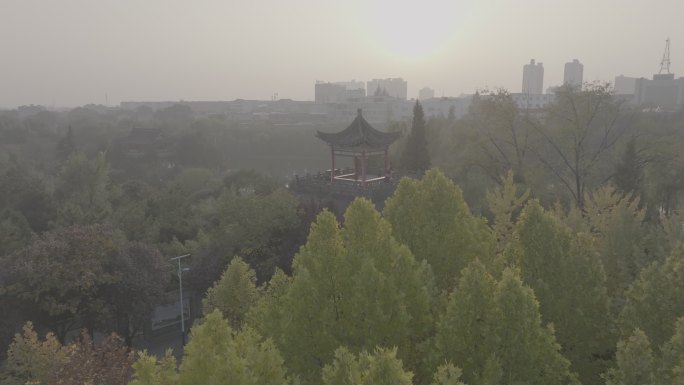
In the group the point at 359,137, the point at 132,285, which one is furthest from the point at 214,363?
the point at 359,137

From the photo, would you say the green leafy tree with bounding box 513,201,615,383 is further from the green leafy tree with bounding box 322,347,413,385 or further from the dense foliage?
the green leafy tree with bounding box 322,347,413,385

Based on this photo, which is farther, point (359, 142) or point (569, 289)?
point (359, 142)

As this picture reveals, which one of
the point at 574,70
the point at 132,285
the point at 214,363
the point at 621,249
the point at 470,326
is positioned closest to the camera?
the point at 214,363

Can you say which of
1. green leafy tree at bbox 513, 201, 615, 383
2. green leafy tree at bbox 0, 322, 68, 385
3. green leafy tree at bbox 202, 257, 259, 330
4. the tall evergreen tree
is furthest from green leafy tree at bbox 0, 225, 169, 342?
the tall evergreen tree

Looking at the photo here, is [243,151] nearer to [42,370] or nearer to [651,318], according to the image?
[42,370]

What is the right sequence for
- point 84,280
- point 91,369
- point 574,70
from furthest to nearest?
point 574,70 < point 84,280 < point 91,369

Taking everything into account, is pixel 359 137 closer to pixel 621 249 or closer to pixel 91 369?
pixel 621 249

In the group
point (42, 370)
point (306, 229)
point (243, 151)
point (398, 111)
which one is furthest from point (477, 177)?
point (398, 111)
